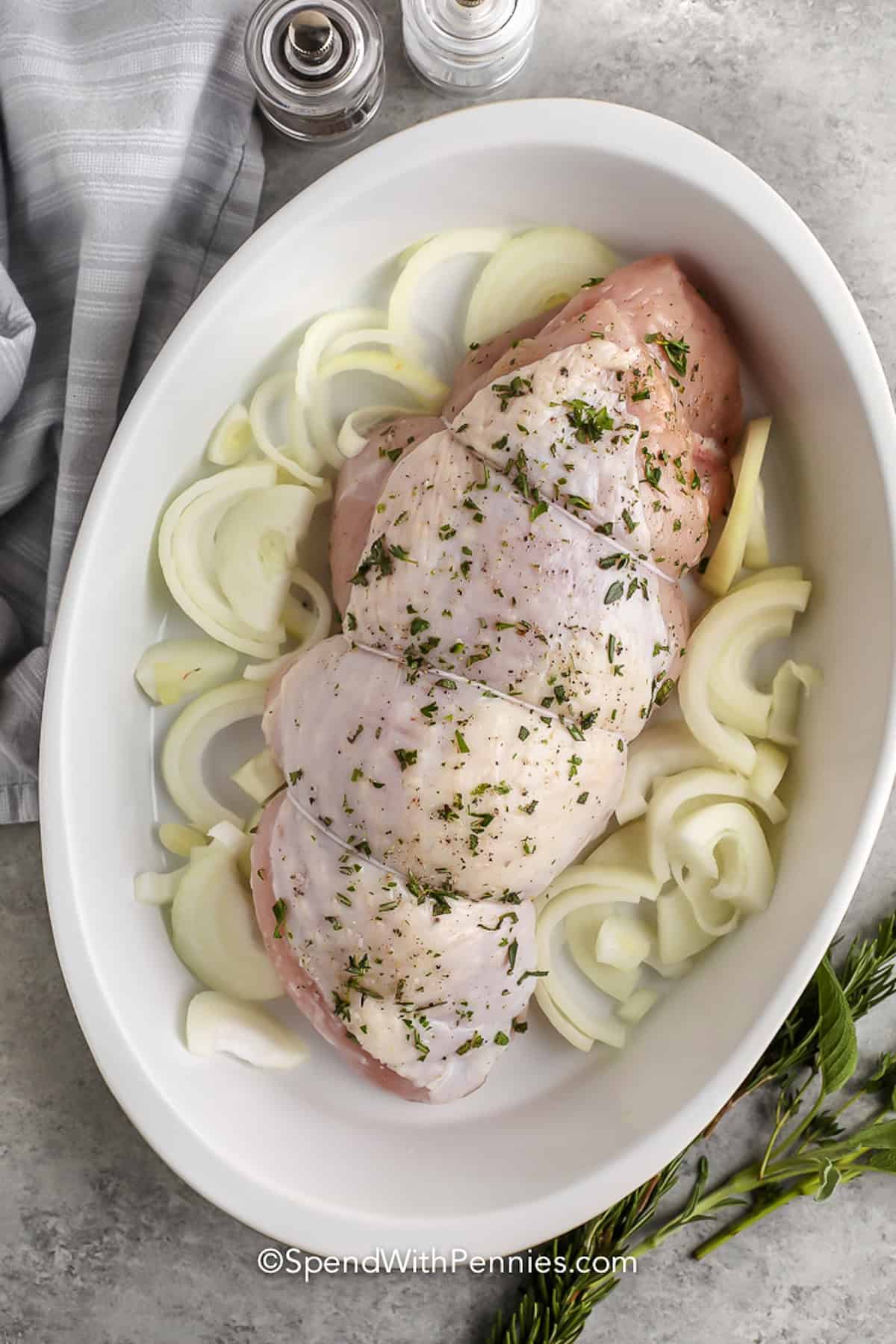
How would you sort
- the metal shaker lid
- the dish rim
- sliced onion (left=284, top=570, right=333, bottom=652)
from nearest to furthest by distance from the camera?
1. the dish rim
2. the metal shaker lid
3. sliced onion (left=284, top=570, right=333, bottom=652)

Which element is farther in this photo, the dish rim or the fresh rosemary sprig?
the fresh rosemary sprig

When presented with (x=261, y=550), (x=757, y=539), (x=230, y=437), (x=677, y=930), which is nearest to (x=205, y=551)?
(x=261, y=550)

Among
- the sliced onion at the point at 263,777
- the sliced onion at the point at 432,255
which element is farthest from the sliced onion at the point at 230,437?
the sliced onion at the point at 263,777

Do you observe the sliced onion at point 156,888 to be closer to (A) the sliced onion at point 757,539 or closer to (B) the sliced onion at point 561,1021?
(B) the sliced onion at point 561,1021

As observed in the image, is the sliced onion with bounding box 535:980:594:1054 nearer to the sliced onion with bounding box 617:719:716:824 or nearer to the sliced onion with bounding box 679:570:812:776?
the sliced onion with bounding box 617:719:716:824

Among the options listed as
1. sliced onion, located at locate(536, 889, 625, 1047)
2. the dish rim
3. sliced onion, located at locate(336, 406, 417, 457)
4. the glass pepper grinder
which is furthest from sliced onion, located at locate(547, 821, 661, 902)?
the glass pepper grinder

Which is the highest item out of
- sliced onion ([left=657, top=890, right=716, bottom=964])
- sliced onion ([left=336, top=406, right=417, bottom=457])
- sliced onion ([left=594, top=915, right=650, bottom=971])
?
sliced onion ([left=336, top=406, right=417, bottom=457])
